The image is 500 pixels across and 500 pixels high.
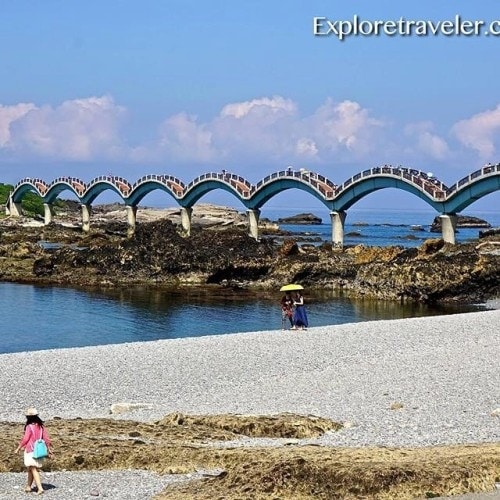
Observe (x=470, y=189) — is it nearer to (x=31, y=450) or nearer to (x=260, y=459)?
(x=260, y=459)

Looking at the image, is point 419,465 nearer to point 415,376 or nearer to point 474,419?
point 474,419

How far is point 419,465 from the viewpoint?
A: 956 cm

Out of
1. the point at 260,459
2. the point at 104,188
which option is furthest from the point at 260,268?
the point at 104,188

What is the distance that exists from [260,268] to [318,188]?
87.3ft

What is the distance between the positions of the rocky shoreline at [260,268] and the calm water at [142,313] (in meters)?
2.08

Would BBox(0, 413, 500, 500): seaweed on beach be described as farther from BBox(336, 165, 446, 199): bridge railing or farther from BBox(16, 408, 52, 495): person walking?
BBox(336, 165, 446, 199): bridge railing

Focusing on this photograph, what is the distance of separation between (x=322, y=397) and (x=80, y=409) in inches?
172

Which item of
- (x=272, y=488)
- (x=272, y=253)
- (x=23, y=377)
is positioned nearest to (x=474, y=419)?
(x=272, y=488)

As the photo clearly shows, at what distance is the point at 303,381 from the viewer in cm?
1755

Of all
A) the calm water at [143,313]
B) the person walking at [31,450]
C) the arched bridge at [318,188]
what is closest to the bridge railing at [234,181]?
the arched bridge at [318,188]

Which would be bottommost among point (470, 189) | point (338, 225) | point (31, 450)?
point (31, 450)

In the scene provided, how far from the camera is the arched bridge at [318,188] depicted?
188ft

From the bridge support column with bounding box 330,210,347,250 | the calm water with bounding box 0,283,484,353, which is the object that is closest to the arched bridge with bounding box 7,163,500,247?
the bridge support column with bounding box 330,210,347,250

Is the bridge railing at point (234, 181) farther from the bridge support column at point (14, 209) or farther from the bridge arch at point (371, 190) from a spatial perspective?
the bridge support column at point (14, 209)
